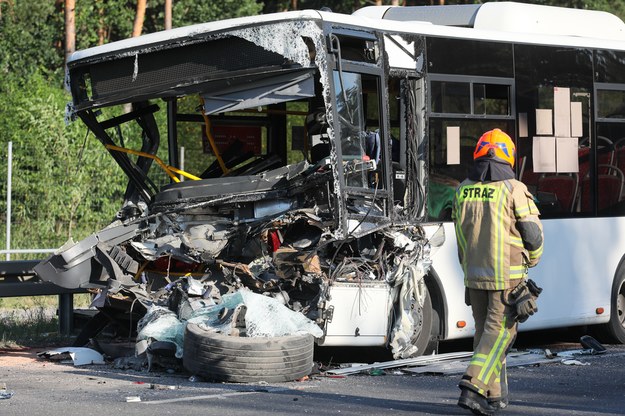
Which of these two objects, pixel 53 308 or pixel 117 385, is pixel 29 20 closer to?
pixel 53 308

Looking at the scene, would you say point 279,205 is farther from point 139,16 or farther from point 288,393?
point 139,16

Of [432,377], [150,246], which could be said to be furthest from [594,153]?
[150,246]

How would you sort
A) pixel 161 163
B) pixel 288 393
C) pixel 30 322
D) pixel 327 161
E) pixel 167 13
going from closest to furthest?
pixel 288 393 → pixel 327 161 → pixel 161 163 → pixel 30 322 → pixel 167 13

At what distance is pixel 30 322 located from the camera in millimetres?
14703

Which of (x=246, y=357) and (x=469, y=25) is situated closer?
(x=246, y=357)

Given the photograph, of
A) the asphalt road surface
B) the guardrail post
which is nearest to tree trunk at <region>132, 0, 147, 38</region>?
the guardrail post

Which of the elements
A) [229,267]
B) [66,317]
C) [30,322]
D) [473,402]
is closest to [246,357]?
[229,267]

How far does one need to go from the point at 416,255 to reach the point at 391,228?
0.33 meters

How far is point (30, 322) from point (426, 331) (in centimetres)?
512

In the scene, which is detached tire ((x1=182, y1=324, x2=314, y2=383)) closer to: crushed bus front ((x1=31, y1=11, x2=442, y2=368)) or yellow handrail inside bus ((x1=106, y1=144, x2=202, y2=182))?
crushed bus front ((x1=31, y1=11, x2=442, y2=368))

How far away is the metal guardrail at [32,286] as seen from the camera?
13.0 meters

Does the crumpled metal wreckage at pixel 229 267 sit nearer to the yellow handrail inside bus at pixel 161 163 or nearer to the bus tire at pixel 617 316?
the yellow handrail inside bus at pixel 161 163

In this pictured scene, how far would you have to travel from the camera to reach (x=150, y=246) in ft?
37.1

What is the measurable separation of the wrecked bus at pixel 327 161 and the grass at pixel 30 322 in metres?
1.75
